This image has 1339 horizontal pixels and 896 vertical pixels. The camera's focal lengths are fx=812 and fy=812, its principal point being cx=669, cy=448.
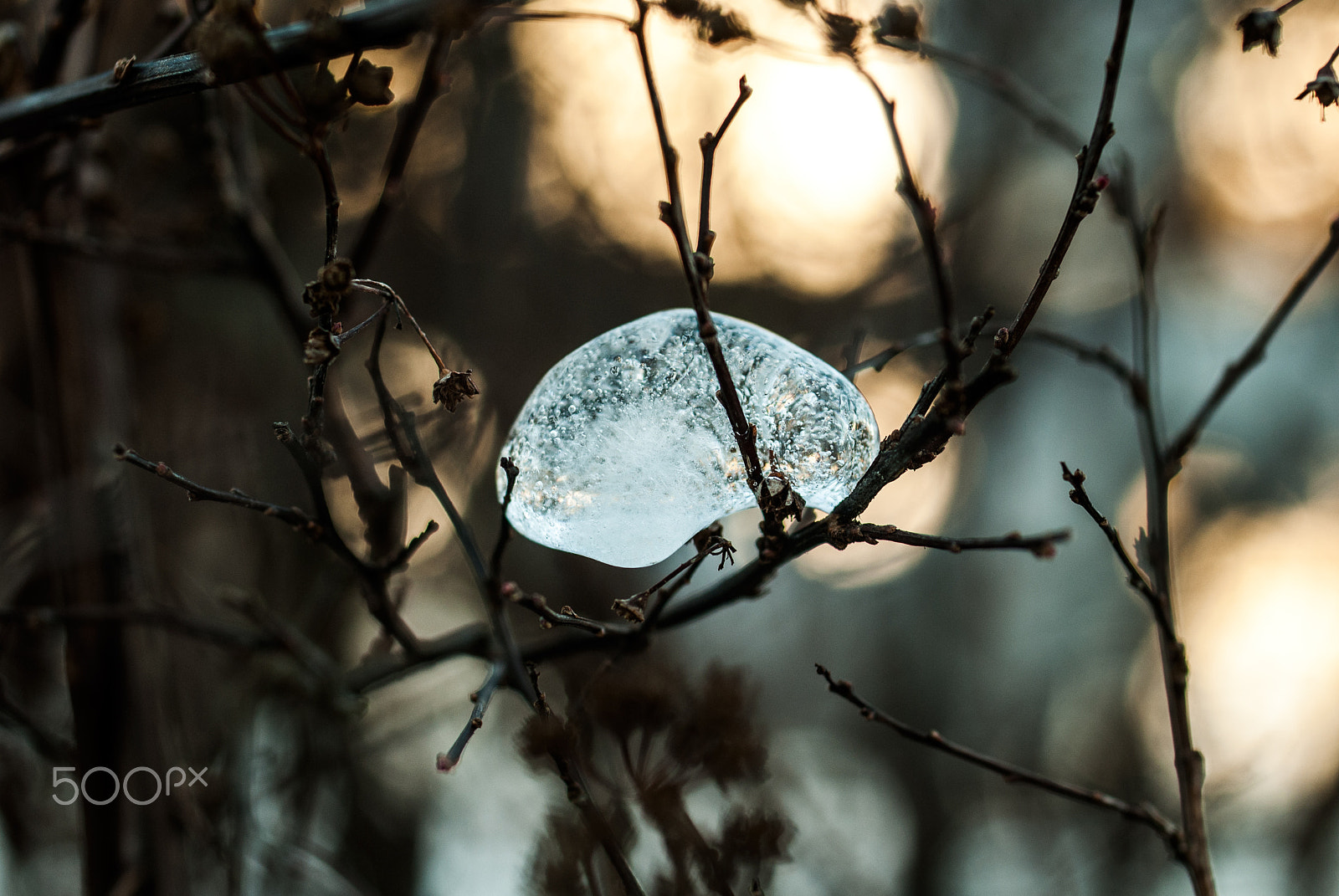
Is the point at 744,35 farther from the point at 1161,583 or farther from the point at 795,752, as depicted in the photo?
the point at 795,752

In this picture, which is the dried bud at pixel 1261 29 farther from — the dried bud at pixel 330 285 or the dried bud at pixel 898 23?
Answer: the dried bud at pixel 330 285

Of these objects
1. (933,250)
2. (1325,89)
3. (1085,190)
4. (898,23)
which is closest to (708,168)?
(933,250)

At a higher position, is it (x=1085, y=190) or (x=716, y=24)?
(x=716, y=24)

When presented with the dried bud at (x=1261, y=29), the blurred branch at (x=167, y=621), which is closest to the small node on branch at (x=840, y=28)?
the dried bud at (x=1261, y=29)

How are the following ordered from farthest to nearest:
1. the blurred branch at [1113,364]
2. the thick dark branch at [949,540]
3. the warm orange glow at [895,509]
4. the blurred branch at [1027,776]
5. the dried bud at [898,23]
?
1. the warm orange glow at [895,509]
2. the blurred branch at [1113,364]
3. the dried bud at [898,23]
4. the blurred branch at [1027,776]
5. the thick dark branch at [949,540]

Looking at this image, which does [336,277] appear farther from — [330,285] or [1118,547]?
[1118,547]

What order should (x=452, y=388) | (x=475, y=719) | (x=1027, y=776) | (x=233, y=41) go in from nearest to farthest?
(x=233, y=41), (x=475, y=719), (x=452, y=388), (x=1027, y=776)

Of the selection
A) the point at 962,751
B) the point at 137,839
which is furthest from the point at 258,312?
the point at 962,751
